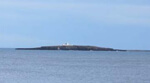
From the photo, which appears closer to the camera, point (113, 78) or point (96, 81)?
point (96, 81)

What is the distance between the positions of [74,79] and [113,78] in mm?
3997

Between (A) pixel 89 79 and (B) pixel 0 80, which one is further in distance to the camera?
(A) pixel 89 79

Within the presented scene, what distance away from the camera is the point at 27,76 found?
53000mm

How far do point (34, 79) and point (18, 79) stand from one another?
1338mm

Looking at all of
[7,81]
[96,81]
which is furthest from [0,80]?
[96,81]

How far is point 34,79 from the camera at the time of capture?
49.6 meters

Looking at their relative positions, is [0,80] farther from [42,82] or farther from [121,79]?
[121,79]

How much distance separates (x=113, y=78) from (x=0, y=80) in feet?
34.8

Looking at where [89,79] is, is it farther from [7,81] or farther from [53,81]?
[7,81]

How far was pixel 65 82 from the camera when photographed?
4741cm

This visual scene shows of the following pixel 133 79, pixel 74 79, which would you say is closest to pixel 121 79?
pixel 133 79

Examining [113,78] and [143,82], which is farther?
[113,78]

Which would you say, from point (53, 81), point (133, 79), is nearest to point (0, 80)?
point (53, 81)

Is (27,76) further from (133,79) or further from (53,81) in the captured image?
(133,79)
